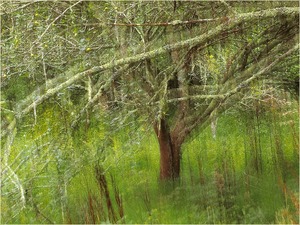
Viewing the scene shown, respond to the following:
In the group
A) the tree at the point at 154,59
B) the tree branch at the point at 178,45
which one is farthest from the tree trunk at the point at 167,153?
the tree branch at the point at 178,45

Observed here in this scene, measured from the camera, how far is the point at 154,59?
11.1 feet

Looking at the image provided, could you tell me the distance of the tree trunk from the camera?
3.40 meters

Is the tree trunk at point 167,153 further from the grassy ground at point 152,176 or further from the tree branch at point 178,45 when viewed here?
the tree branch at point 178,45

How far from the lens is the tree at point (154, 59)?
335cm

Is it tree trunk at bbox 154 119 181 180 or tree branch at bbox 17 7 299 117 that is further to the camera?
tree trunk at bbox 154 119 181 180

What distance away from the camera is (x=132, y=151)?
3.41 metres

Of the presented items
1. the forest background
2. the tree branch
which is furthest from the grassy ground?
the tree branch

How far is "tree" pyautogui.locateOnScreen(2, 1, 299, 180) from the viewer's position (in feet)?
11.0

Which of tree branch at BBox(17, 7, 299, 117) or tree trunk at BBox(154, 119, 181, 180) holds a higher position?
tree branch at BBox(17, 7, 299, 117)

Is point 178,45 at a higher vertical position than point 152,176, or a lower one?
higher

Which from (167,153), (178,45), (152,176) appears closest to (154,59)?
(178,45)

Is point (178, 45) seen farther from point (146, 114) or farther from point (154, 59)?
point (146, 114)

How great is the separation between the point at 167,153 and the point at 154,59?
502 millimetres

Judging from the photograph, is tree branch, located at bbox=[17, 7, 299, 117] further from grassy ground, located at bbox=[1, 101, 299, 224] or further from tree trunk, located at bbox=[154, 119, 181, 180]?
tree trunk, located at bbox=[154, 119, 181, 180]
